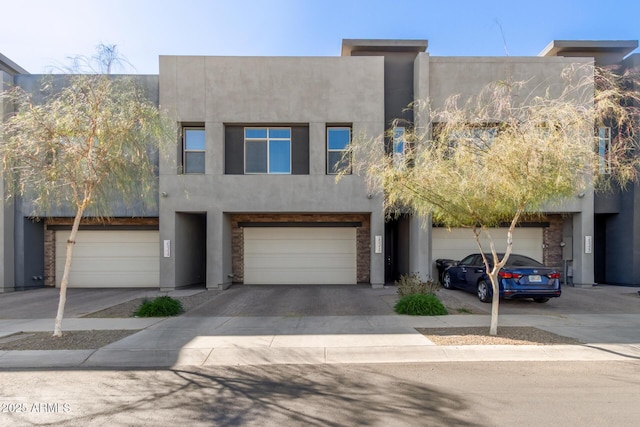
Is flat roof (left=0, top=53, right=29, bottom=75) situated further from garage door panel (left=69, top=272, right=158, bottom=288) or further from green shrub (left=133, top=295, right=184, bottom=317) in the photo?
green shrub (left=133, top=295, right=184, bottom=317)

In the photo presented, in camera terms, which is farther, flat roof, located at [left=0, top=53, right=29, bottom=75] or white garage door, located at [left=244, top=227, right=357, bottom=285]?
flat roof, located at [left=0, top=53, right=29, bottom=75]

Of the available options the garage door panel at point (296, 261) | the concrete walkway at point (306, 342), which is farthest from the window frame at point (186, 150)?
the concrete walkway at point (306, 342)

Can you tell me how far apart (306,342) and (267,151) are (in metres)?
8.73

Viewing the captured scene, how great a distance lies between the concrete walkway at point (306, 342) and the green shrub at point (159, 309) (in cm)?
41

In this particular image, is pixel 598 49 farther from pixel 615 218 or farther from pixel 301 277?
pixel 301 277

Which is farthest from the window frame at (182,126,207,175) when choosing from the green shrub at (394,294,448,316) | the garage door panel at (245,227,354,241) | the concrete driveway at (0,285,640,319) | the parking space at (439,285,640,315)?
the parking space at (439,285,640,315)

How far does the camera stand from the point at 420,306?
9.59 metres

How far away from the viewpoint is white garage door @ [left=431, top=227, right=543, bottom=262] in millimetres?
15156

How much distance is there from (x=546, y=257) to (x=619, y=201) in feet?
11.0

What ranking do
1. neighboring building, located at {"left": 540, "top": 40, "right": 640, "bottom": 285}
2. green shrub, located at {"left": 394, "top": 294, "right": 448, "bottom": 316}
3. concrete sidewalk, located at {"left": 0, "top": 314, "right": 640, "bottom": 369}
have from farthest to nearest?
neighboring building, located at {"left": 540, "top": 40, "right": 640, "bottom": 285}, green shrub, located at {"left": 394, "top": 294, "right": 448, "bottom": 316}, concrete sidewalk, located at {"left": 0, "top": 314, "right": 640, "bottom": 369}

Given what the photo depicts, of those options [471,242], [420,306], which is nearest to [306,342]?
[420,306]

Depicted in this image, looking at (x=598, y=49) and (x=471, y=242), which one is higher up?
(x=598, y=49)

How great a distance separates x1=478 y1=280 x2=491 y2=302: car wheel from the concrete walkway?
5.85 ft

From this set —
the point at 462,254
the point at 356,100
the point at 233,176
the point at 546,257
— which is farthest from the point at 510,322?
the point at 233,176
